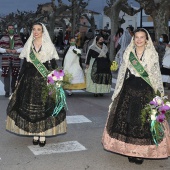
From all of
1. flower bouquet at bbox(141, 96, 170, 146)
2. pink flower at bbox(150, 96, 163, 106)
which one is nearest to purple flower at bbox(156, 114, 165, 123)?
flower bouquet at bbox(141, 96, 170, 146)

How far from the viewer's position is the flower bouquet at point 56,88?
6160mm

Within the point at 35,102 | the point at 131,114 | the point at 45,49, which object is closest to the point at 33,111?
→ the point at 35,102

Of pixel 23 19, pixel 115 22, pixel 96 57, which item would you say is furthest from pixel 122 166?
pixel 23 19

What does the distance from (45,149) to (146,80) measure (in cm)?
178

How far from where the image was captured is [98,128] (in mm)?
7766

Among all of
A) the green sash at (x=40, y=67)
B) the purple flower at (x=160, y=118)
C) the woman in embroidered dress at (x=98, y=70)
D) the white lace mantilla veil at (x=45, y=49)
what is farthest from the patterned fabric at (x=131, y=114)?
the woman in embroidered dress at (x=98, y=70)

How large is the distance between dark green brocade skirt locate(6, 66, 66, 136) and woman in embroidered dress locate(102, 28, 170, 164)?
92 cm

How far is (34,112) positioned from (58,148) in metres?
0.62

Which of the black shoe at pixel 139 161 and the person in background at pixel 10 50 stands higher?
the person in background at pixel 10 50

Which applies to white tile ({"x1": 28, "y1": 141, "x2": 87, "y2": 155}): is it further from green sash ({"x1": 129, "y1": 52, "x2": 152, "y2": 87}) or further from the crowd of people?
green sash ({"x1": 129, "y1": 52, "x2": 152, "y2": 87})

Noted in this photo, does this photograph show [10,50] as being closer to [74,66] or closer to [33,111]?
[74,66]

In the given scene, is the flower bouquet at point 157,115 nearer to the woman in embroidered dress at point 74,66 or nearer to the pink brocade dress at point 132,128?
the pink brocade dress at point 132,128

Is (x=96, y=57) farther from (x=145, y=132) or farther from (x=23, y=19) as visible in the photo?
(x=23, y=19)

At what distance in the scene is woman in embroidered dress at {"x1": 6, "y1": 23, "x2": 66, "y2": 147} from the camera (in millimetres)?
6254
